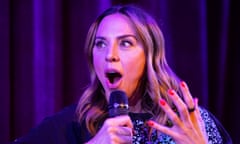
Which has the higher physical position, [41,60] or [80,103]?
[41,60]

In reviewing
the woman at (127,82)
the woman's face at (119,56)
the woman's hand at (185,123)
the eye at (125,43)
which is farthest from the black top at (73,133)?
the woman's hand at (185,123)

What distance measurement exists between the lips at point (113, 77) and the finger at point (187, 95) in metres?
0.39

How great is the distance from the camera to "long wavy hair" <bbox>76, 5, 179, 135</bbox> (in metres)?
1.47

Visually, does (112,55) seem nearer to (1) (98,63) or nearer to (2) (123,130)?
(1) (98,63)

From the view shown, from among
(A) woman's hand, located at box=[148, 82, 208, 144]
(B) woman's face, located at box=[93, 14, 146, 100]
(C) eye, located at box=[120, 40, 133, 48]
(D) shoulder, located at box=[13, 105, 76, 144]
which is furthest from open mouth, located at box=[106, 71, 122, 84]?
(A) woman's hand, located at box=[148, 82, 208, 144]

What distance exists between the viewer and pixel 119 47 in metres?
1.42

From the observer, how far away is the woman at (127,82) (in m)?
1.42

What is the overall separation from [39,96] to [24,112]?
11 centimetres

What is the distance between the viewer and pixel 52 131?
1.50 metres

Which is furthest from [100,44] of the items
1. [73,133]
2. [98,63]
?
[73,133]

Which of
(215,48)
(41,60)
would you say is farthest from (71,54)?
(215,48)

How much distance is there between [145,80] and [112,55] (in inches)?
8.2

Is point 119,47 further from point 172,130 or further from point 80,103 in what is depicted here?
point 172,130

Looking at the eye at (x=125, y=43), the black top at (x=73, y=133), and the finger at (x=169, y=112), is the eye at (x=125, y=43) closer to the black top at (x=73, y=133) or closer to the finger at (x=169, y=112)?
the black top at (x=73, y=133)
